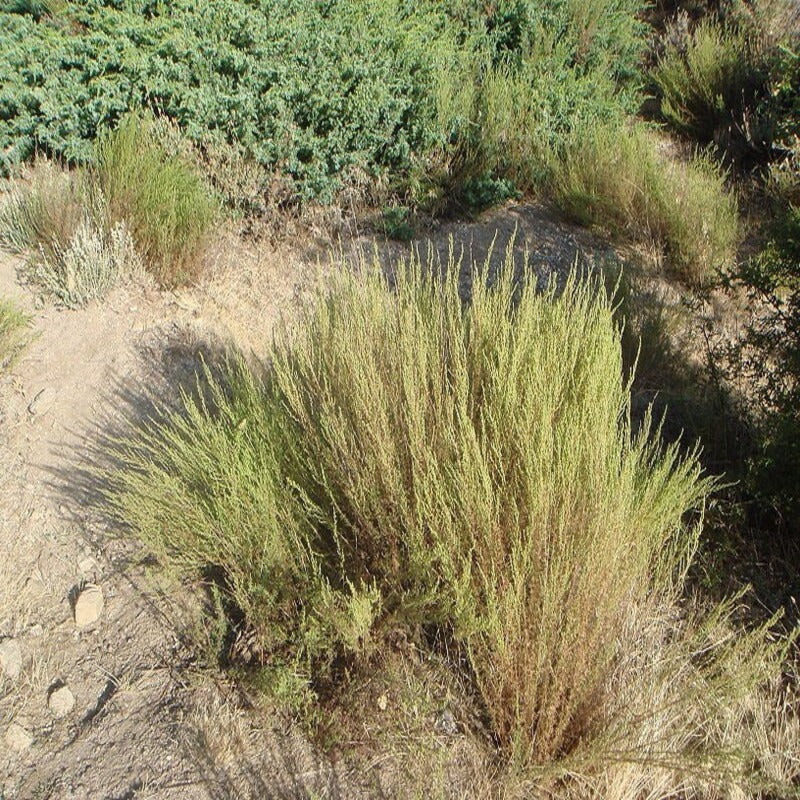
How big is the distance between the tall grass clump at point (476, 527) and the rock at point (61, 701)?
1.87 ft

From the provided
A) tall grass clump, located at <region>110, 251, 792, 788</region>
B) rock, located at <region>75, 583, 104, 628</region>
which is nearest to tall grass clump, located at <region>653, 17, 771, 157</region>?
tall grass clump, located at <region>110, 251, 792, 788</region>

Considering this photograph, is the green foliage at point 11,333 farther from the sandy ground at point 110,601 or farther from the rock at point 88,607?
the rock at point 88,607

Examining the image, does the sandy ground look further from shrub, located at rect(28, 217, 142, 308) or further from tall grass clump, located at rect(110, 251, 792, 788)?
tall grass clump, located at rect(110, 251, 792, 788)

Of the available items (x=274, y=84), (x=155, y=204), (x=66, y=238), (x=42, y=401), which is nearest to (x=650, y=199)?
(x=274, y=84)

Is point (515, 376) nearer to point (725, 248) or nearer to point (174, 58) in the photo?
point (725, 248)

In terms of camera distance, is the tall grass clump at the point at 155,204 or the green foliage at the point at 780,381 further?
the tall grass clump at the point at 155,204

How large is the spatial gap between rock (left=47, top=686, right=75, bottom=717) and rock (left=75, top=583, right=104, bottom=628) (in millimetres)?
312

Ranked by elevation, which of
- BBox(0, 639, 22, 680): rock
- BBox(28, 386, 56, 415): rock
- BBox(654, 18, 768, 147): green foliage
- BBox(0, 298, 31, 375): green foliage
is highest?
BBox(654, 18, 768, 147): green foliage

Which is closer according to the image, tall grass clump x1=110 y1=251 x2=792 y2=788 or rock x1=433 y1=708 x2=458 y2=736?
tall grass clump x1=110 y1=251 x2=792 y2=788

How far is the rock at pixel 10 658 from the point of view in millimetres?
2867

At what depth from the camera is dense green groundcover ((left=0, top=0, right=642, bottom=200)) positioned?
5426 millimetres

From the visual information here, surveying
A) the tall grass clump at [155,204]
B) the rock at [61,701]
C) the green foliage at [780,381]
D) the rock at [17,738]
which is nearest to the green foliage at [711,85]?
the green foliage at [780,381]

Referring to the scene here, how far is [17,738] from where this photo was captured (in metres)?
2.64

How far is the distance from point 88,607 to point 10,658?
0.32 meters
